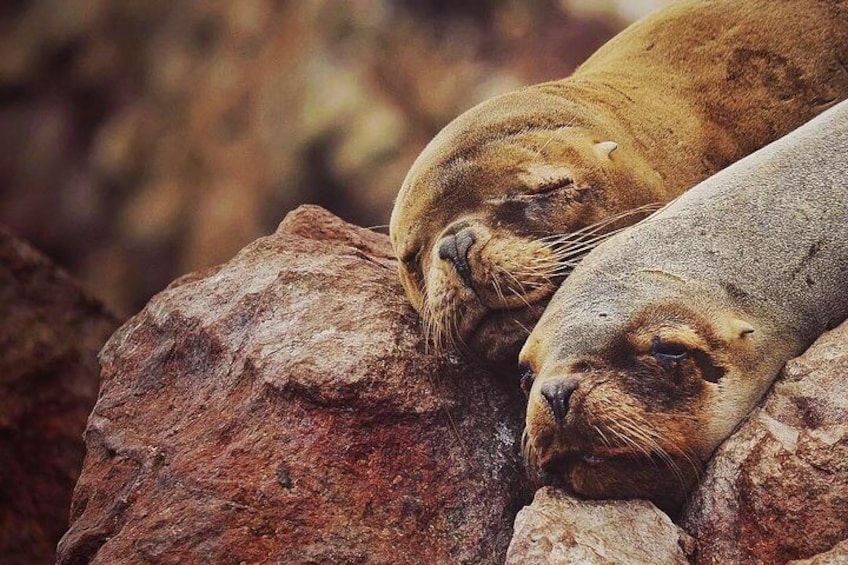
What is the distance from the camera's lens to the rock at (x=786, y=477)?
2701 mm

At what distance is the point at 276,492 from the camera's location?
312 centimetres

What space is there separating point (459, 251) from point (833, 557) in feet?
4.82

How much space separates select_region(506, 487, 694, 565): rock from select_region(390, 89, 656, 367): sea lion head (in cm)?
76

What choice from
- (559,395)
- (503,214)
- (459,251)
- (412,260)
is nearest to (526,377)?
(559,395)

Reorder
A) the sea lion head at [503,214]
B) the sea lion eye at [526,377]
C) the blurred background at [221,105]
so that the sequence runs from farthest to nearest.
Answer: the blurred background at [221,105] < the sea lion head at [503,214] < the sea lion eye at [526,377]

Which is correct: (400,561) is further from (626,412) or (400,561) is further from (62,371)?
(62,371)

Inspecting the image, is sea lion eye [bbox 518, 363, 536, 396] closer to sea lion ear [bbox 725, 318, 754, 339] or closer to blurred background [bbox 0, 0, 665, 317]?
sea lion ear [bbox 725, 318, 754, 339]

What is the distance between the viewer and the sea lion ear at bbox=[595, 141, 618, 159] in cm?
381

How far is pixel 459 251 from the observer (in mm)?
3480

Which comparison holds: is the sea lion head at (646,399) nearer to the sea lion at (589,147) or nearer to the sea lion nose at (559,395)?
the sea lion nose at (559,395)

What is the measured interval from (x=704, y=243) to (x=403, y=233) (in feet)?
3.85

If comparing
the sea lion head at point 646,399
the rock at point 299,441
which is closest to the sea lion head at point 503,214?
the rock at point 299,441

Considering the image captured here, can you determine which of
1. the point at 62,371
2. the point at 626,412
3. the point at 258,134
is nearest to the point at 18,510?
the point at 62,371

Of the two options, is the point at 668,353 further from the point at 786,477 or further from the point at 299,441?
the point at 299,441
